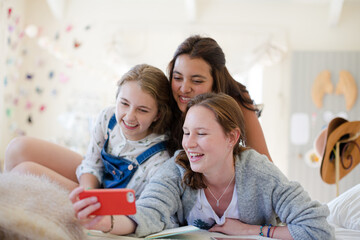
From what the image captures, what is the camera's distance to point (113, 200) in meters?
0.97

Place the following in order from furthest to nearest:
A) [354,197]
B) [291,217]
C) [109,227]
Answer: [354,197], [291,217], [109,227]

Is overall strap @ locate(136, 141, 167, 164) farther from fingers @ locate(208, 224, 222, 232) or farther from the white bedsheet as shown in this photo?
the white bedsheet

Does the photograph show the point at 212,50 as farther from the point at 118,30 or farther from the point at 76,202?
the point at 118,30

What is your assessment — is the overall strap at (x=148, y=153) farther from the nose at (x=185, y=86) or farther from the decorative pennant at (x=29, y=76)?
the decorative pennant at (x=29, y=76)

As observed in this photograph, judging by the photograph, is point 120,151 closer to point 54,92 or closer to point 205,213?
point 205,213

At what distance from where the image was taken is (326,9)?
5.53 meters

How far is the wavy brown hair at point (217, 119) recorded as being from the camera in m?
1.38

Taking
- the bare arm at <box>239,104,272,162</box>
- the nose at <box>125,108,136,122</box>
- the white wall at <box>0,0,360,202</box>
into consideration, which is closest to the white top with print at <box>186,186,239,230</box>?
the nose at <box>125,108,136,122</box>

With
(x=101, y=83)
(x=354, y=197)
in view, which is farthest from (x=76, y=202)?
(x=101, y=83)

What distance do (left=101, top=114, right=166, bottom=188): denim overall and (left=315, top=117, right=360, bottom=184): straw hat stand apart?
108 centimetres

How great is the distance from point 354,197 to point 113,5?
15.6 ft

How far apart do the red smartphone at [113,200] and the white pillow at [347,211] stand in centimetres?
100

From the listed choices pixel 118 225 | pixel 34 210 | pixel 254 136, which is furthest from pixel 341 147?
pixel 34 210

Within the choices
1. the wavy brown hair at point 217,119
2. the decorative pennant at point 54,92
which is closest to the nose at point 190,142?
the wavy brown hair at point 217,119
